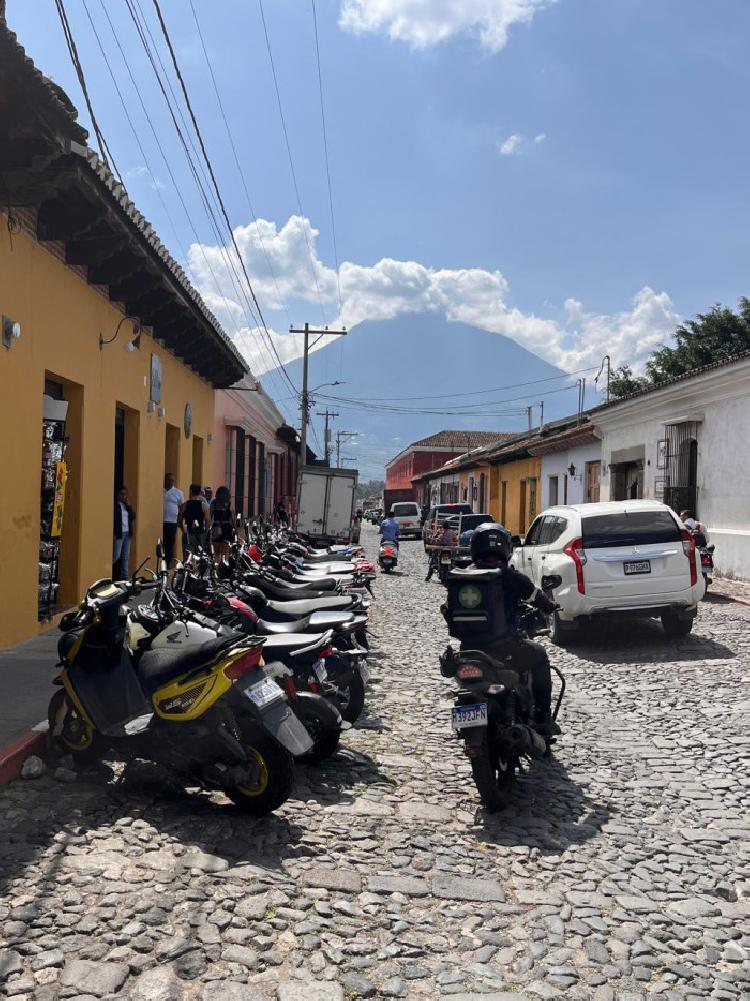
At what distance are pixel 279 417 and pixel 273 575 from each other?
25.4 metres

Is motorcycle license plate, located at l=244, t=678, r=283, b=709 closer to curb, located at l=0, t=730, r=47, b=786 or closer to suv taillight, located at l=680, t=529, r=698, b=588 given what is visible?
curb, located at l=0, t=730, r=47, b=786

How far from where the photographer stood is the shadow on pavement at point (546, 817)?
434 centimetres

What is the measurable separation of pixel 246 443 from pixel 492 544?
21194 millimetres

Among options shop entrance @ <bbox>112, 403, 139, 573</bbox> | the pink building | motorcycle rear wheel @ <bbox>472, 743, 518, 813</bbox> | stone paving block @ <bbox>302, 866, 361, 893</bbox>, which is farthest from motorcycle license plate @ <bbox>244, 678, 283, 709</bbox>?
the pink building

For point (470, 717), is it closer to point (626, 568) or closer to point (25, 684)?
point (25, 684)

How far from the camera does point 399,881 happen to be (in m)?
3.83

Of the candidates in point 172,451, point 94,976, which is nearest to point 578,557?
point 94,976

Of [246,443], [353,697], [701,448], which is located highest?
[246,443]

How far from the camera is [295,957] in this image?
10.3 ft

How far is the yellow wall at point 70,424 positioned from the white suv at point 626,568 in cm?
523

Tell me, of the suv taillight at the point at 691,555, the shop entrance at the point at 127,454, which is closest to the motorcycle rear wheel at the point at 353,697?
the suv taillight at the point at 691,555

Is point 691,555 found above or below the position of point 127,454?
below

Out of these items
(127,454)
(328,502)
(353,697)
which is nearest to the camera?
(353,697)

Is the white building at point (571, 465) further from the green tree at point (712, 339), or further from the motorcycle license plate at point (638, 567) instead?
the motorcycle license plate at point (638, 567)
